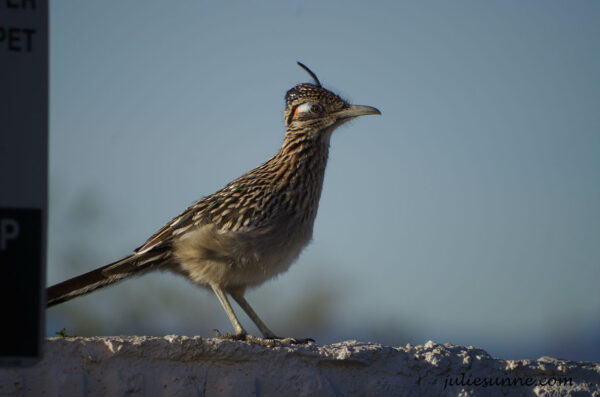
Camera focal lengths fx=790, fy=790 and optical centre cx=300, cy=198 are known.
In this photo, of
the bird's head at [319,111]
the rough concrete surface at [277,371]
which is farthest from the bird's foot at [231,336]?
the bird's head at [319,111]

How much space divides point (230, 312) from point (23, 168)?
3667 mm

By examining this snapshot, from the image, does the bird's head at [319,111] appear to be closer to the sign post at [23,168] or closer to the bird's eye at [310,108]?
the bird's eye at [310,108]

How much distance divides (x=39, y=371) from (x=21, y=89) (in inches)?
91.1

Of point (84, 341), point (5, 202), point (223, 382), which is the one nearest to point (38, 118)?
point (5, 202)

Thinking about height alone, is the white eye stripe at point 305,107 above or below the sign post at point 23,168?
above

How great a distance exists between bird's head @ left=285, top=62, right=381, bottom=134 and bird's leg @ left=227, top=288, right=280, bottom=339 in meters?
1.58

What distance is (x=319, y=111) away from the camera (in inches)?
281

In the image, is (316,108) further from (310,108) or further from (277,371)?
(277,371)

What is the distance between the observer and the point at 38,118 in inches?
106

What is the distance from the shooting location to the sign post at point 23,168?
268cm

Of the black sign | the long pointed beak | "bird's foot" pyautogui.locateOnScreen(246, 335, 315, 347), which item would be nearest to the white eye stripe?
the long pointed beak

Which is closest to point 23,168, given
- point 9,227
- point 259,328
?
point 9,227

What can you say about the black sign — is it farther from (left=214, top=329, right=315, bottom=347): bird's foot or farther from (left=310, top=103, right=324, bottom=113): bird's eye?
(left=310, top=103, right=324, bottom=113): bird's eye

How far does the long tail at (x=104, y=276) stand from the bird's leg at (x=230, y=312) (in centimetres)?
49
